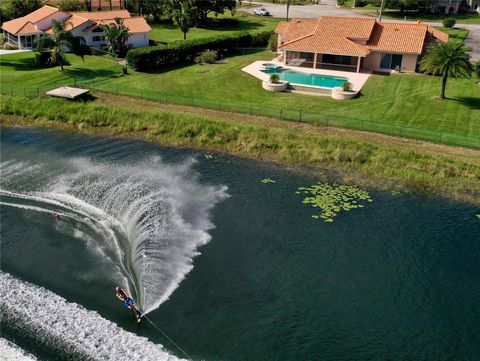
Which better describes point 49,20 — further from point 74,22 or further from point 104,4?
point 104,4

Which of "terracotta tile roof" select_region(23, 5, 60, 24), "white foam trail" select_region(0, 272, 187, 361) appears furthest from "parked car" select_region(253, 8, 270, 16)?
"white foam trail" select_region(0, 272, 187, 361)

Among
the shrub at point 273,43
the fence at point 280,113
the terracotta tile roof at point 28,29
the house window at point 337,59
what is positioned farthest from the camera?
the shrub at point 273,43

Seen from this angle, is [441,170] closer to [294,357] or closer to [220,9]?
[294,357]

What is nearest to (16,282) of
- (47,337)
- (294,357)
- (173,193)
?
(47,337)

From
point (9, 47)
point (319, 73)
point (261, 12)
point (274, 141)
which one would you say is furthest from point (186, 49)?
point (261, 12)

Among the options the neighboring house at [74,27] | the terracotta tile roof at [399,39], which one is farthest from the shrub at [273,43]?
the neighboring house at [74,27]

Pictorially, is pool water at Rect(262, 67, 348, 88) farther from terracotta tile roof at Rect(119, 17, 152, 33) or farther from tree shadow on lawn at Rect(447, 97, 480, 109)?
terracotta tile roof at Rect(119, 17, 152, 33)

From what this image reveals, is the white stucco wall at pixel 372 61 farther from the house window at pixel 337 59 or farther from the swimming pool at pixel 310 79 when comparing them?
the swimming pool at pixel 310 79

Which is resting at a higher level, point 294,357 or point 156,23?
point 156,23
